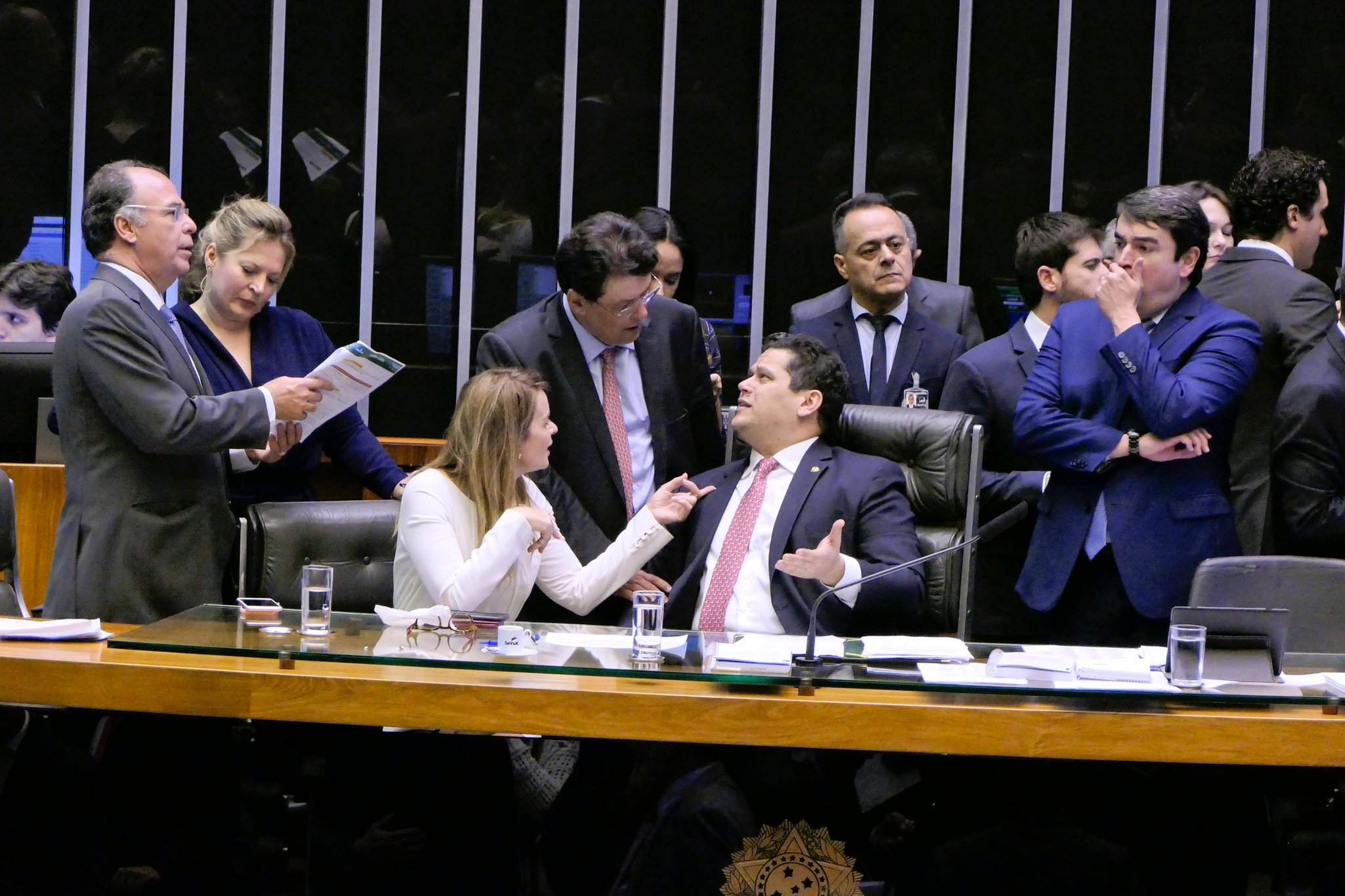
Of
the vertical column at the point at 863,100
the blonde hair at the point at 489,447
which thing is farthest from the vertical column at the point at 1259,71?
the blonde hair at the point at 489,447

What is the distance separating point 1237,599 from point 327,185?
15.3 ft

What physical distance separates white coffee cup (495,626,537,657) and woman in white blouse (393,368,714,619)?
0.41 meters

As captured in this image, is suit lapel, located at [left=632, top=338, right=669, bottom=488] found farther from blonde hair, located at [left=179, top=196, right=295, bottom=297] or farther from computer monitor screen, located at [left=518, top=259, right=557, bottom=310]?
computer monitor screen, located at [left=518, top=259, right=557, bottom=310]

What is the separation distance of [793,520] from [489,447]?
0.72 meters

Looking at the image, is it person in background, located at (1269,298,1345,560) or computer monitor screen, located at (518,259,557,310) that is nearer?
person in background, located at (1269,298,1345,560)

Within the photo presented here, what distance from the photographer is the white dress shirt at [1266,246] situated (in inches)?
150

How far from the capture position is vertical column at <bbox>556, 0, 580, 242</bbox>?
6.40 m

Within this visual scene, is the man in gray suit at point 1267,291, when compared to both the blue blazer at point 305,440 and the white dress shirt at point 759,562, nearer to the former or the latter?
the white dress shirt at point 759,562

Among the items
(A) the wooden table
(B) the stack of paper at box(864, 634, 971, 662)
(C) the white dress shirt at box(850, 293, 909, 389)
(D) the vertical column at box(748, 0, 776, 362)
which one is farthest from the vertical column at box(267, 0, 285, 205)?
(B) the stack of paper at box(864, 634, 971, 662)

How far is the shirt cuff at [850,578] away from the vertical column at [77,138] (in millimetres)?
4469

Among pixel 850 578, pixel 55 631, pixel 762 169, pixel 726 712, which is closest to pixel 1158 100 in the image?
pixel 762 169

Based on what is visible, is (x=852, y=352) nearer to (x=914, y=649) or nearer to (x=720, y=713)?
(x=914, y=649)

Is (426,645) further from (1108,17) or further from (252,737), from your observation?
(1108,17)

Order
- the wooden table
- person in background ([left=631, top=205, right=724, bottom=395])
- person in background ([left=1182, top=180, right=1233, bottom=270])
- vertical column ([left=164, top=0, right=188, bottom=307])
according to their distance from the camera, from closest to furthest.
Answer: the wooden table
person in background ([left=1182, top=180, right=1233, bottom=270])
person in background ([left=631, top=205, right=724, bottom=395])
vertical column ([left=164, top=0, right=188, bottom=307])
